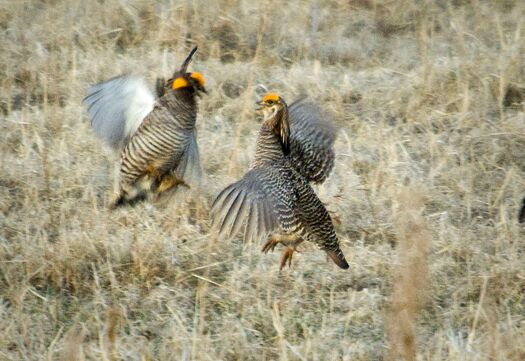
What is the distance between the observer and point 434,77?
559 cm

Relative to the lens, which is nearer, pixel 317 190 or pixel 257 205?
pixel 257 205

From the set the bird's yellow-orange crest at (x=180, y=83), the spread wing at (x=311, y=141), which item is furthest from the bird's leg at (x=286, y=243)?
the bird's yellow-orange crest at (x=180, y=83)

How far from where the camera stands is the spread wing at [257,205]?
341cm

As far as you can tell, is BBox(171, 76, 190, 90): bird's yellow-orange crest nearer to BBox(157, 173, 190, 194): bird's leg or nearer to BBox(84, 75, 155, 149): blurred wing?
BBox(84, 75, 155, 149): blurred wing

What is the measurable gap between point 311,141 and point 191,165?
2.22 ft

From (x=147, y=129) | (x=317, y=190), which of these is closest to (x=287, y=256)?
(x=317, y=190)

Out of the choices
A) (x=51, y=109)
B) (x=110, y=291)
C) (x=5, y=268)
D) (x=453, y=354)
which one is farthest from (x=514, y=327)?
(x=51, y=109)

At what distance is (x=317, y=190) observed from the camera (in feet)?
→ 15.2

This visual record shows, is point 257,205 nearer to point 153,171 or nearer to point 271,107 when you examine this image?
point 271,107

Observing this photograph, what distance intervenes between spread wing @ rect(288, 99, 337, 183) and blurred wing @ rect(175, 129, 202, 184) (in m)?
0.53

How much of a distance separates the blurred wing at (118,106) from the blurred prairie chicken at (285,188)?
0.70 meters

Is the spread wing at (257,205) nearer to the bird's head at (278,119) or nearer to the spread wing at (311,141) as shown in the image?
the bird's head at (278,119)

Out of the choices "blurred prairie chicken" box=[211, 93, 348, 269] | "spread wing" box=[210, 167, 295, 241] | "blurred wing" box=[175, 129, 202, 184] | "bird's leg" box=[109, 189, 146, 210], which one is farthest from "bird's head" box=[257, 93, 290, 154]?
"bird's leg" box=[109, 189, 146, 210]

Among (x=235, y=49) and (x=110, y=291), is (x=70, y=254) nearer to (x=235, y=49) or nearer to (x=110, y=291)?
(x=110, y=291)
